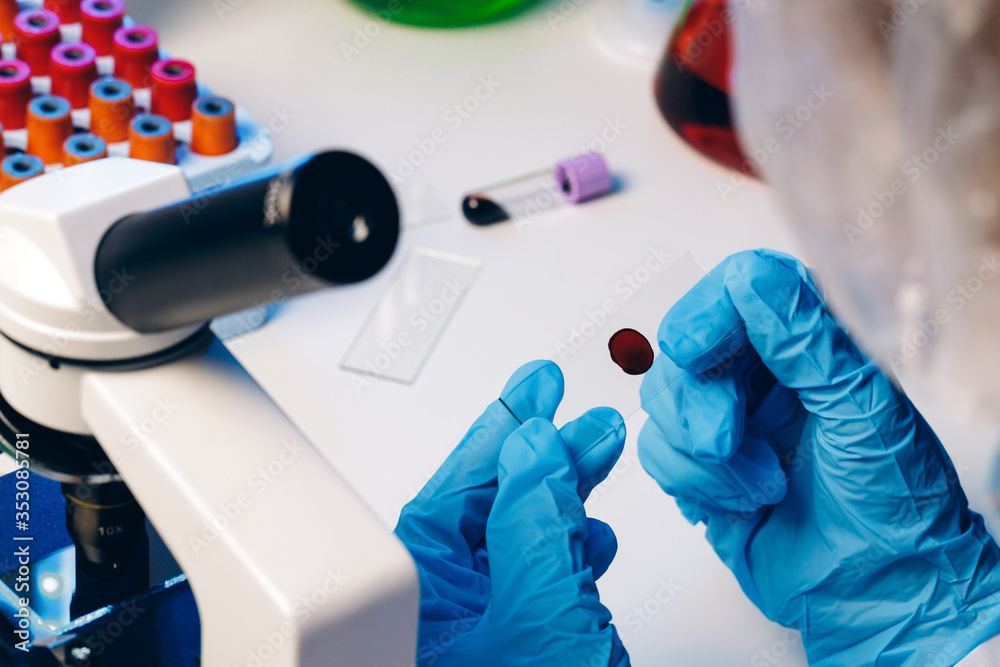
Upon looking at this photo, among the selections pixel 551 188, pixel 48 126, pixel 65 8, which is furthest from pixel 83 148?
pixel 551 188

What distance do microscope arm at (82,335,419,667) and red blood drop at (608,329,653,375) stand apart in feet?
1.12

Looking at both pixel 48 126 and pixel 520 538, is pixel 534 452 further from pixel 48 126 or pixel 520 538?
pixel 48 126

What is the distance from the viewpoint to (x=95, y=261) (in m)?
0.44

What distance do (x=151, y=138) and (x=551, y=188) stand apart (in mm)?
498

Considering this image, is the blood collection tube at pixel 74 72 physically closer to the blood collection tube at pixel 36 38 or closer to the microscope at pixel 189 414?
the blood collection tube at pixel 36 38

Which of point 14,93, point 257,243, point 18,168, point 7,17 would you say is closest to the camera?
point 257,243

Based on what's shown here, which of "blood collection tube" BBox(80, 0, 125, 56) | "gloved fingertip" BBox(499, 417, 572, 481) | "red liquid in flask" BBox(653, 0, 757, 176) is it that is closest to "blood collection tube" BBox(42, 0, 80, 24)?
"blood collection tube" BBox(80, 0, 125, 56)

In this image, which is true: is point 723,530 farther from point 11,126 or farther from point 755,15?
point 11,126

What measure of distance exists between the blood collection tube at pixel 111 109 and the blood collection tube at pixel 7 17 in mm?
186

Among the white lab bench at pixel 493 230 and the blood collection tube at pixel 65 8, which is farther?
the blood collection tube at pixel 65 8

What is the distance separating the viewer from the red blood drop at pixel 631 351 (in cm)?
77

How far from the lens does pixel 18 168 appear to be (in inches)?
40.8

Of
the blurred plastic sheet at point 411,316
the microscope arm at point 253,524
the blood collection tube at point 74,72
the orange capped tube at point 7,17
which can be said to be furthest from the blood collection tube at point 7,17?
→ the microscope arm at point 253,524

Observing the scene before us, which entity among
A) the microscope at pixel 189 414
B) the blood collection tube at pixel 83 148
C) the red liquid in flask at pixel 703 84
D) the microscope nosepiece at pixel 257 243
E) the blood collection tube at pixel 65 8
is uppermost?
the microscope nosepiece at pixel 257 243
